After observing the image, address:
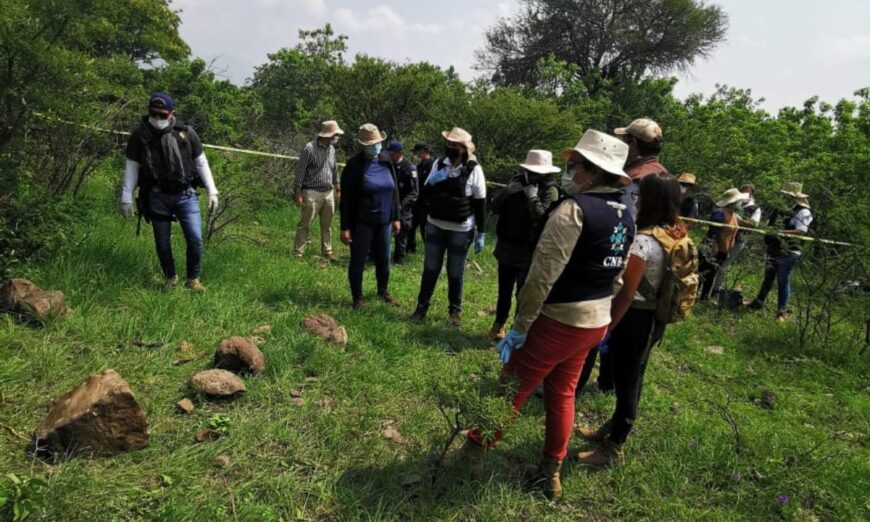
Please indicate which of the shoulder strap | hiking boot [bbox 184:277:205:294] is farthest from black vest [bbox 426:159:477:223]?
hiking boot [bbox 184:277:205:294]

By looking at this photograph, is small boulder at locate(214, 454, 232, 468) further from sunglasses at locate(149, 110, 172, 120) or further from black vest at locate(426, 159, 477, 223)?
sunglasses at locate(149, 110, 172, 120)

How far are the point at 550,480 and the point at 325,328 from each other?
6.86ft

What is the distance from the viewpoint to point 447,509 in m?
2.52

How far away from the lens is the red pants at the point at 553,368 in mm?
2518

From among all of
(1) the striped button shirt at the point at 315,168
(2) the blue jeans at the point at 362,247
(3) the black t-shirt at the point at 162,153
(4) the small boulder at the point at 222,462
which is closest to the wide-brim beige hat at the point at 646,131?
(2) the blue jeans at the point at 362,247

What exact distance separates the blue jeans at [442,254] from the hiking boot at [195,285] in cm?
194

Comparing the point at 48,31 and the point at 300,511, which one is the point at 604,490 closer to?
the point at 300,511

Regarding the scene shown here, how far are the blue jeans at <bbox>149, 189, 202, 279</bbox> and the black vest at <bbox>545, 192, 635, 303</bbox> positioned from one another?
3292 mm

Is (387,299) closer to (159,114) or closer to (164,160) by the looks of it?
(164,160)

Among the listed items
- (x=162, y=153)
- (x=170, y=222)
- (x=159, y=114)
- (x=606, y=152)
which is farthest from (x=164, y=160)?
(x=606, y=152)

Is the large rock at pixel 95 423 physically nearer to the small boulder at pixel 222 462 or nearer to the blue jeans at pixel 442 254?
the small boulder at pixel 222 462

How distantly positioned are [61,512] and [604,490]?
100 inches

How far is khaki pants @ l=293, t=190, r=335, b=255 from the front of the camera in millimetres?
6766

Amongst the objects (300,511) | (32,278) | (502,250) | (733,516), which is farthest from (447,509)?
(32,278)
